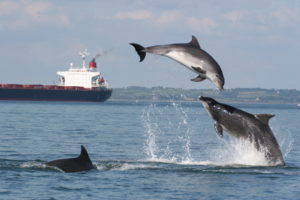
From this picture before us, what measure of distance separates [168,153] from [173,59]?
21.3 metres

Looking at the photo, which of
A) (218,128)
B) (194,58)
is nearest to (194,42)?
(194,58)

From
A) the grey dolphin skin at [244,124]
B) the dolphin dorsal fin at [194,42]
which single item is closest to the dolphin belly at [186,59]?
the dolphin dorsal fin at [194,42]

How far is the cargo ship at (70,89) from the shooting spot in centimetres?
17350

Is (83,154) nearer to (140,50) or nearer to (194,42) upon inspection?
(140,50)

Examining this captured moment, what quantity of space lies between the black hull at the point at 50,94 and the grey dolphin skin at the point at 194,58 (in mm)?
157164

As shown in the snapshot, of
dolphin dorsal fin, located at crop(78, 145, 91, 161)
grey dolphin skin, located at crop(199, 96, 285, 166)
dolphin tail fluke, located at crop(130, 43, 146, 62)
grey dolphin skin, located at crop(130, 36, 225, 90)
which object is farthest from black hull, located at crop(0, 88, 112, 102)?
grey dolphin skin, located at crop(130, 36, 225, 90)

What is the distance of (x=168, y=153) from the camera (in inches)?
1516

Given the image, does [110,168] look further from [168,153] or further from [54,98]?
[54,98]

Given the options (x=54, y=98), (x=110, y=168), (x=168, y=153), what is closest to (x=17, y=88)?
(x=54, y=98)

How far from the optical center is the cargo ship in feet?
569

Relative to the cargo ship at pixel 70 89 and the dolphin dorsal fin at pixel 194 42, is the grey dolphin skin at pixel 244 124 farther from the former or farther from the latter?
the cargo ship at pixel 70 89

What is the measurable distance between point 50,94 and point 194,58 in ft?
538

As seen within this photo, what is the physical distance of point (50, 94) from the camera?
179 m

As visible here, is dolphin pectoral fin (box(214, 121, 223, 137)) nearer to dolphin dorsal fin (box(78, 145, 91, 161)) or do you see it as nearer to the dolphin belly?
dolphin dorsal fin (box(78, 145, 91, 161))
